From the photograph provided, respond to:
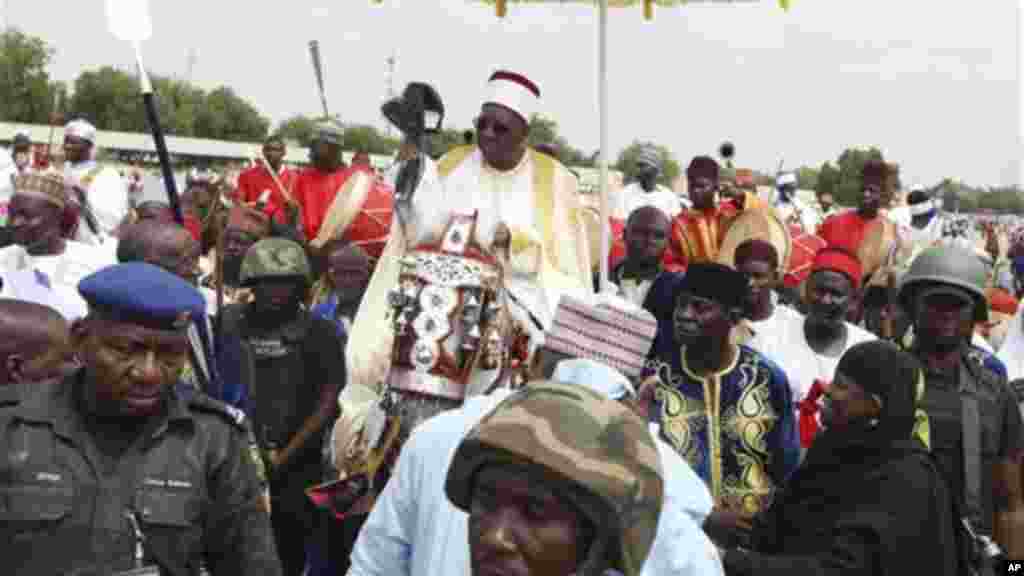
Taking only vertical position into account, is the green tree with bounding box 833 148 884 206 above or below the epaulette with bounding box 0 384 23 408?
below

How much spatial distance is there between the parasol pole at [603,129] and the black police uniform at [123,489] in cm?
281

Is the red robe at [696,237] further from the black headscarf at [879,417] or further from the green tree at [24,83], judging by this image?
the green tree at [24,83]

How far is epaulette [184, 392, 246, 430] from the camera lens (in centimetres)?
337

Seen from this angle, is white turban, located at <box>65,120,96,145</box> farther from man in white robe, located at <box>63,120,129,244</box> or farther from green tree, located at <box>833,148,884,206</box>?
green tree, located at <box>833,148,884,206</box>

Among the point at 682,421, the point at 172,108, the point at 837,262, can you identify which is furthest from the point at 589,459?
the point at 172,108

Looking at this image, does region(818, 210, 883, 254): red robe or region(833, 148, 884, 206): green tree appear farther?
region(833, 148, 884, 206): green tree

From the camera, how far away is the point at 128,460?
10.5 ft

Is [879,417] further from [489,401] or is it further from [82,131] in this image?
[82,131]

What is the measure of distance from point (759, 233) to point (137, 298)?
5462 mm

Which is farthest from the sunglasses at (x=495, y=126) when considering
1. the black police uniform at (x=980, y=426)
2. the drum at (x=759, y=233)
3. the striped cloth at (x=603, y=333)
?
the drum at (x=759, y=233)

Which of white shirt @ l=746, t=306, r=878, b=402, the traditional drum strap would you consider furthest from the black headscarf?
the traditional drum strap

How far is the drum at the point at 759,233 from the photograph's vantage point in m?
8.17

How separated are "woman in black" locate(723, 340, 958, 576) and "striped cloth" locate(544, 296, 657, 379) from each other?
673 mm

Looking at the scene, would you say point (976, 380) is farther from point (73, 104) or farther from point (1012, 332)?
point (73, 104)
